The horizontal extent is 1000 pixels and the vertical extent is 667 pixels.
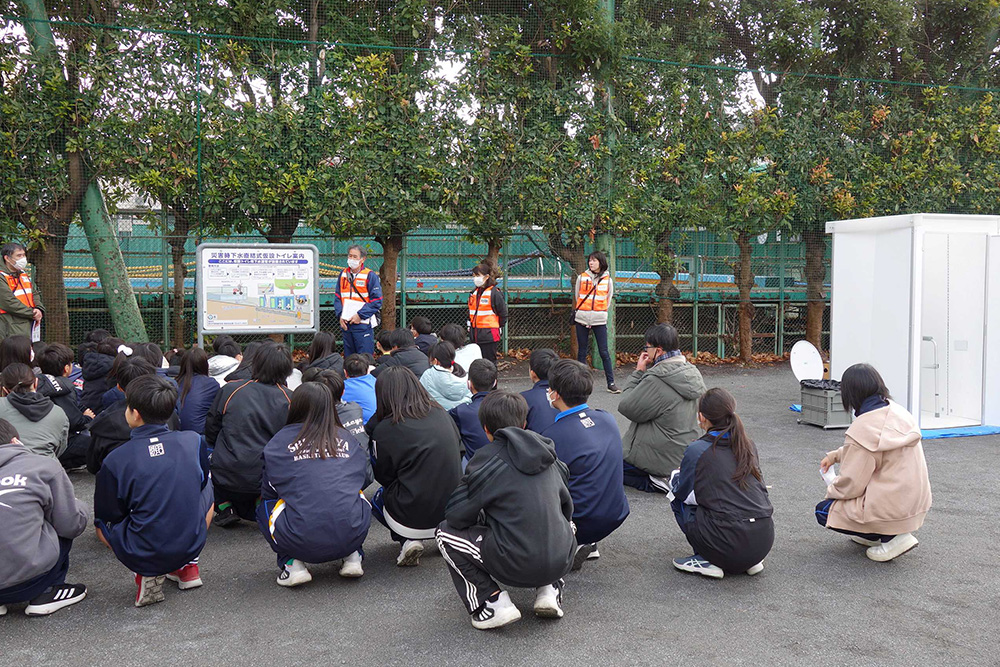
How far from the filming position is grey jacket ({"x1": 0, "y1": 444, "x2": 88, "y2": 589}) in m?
3.50

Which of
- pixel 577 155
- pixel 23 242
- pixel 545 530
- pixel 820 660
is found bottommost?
pixel 820 660

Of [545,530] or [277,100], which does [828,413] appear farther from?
[277,100]

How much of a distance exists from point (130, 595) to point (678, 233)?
377 inches

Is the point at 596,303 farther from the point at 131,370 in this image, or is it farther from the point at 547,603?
the point at 547,603

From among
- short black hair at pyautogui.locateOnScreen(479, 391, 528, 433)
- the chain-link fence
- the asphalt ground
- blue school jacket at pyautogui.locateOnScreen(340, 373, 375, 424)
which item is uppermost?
the chain-link fence

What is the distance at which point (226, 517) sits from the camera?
17.1ft

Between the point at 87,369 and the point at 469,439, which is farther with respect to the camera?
the point at 87,369

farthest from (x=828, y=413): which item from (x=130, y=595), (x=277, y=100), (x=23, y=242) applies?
(x=23, y=242)

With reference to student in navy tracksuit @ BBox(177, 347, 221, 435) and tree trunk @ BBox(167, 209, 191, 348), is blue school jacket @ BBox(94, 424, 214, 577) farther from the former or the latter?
tree trunk @ BBox(167, 209, 191, 348)

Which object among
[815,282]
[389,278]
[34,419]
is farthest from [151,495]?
[815,282]

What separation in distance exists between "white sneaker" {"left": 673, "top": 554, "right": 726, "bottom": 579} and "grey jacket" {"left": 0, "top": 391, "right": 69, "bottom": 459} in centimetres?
361

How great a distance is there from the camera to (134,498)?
380 centimetres

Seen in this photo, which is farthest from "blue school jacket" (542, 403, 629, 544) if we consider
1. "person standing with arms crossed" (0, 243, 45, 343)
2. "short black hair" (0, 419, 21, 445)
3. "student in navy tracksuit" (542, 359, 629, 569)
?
"person standing with arms crossed" (0, 243, 45, 343)

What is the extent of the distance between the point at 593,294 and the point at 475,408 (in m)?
5.09
